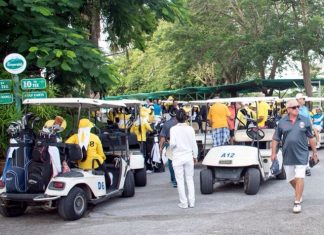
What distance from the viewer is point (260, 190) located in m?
9.40

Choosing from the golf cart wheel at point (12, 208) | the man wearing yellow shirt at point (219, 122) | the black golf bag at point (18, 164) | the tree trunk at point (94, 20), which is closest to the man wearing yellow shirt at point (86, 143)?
the black golf bag at point (18, 164)

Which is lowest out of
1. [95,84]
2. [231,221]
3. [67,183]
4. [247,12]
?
[231,221]

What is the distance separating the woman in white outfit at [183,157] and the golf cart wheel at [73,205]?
147 centimetres

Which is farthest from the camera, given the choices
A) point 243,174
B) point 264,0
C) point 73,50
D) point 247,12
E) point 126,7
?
point 247,12

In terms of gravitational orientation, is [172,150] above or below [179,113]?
below

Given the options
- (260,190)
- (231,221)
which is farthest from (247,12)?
(231,221)

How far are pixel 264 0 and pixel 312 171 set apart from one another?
13477 mm

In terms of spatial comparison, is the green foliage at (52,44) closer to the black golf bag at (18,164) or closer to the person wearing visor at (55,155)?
the person wearing visor at (55,155)

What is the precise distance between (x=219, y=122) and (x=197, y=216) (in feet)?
16.0

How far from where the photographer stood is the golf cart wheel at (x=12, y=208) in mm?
7795

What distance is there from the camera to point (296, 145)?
7410mm

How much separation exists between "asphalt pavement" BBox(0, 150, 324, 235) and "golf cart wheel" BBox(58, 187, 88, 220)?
115 mm

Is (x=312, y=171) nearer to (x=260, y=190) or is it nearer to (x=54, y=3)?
(x=260, y=190)

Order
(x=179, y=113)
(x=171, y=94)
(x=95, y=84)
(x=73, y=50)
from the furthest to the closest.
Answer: (x=171, y=94)
(x=95, y=84)
(x=73, y=50)
(x=179, y=113)
